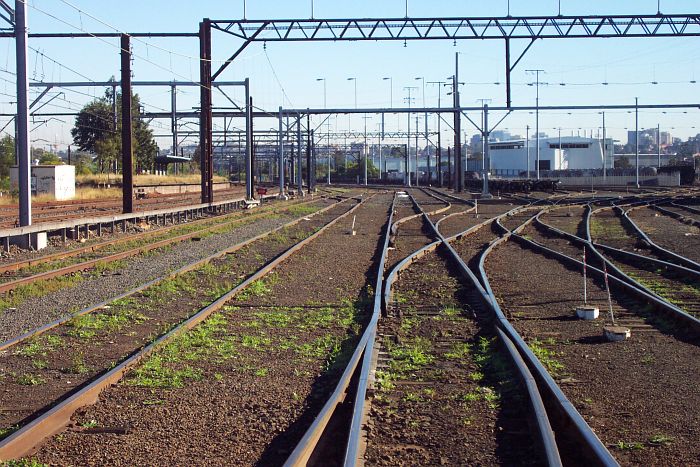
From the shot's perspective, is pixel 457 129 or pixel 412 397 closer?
pixel 412 397

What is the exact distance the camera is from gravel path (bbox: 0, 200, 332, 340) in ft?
38.3

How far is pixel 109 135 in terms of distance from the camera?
75625 mm

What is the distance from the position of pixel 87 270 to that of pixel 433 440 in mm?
12231

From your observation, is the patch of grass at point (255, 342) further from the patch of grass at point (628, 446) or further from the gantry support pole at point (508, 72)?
the gantry support pole at point (508, 72)

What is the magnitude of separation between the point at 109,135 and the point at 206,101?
127 feet

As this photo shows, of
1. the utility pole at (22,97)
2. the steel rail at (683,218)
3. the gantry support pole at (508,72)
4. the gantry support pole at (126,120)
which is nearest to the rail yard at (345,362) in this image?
the utility pole at (22,97)

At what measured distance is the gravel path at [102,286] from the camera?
11680 millimetres

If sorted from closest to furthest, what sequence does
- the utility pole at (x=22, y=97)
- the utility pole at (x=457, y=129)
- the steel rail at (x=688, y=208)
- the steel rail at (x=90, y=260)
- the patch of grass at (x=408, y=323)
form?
the patch of grass at (x=408, y=323) → the steel rail at (x=90, y=260) → the utility pole at (x=22, y=97) → the steel rail at (x=688, y=208) → the utility pole at (x=457, y=129)

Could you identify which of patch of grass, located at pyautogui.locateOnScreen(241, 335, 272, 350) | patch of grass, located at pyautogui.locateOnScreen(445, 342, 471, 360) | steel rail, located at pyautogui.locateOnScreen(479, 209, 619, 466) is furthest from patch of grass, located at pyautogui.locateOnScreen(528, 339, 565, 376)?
patch of grass, located at pyautogui.locateOnScreen(241, 335, 272, 350)

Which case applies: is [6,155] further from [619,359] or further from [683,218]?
[619,359]

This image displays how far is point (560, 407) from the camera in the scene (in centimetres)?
689

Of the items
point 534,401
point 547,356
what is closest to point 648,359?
point 547,356

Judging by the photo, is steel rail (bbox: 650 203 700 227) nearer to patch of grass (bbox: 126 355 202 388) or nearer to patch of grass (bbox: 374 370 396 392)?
patch of grass (bbox: 374 370 396 392)

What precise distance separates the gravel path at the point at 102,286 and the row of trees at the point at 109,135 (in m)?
48.1
